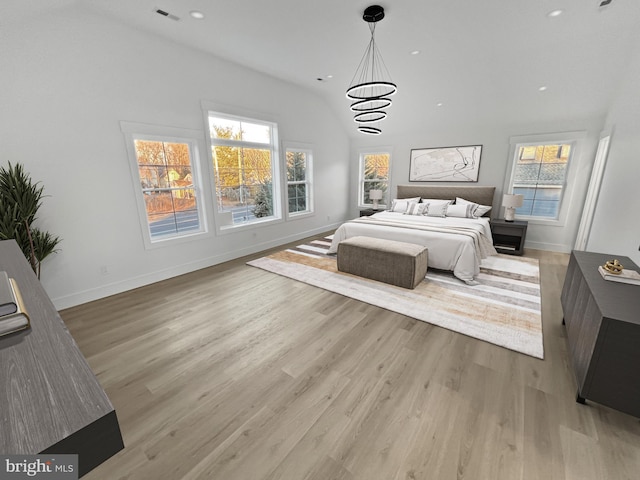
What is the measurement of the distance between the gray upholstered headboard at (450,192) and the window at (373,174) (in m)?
0.56

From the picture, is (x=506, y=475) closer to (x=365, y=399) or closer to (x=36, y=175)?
(x=365, y=399)

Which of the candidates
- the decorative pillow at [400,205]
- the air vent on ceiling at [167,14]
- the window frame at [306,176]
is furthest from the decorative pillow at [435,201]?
the air vent on ceiling at [167,14]

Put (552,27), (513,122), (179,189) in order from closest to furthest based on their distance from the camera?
1. (552,27)
2. (179,189)
3. (513,122)

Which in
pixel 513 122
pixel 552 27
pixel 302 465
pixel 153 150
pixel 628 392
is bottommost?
pixel 302 465

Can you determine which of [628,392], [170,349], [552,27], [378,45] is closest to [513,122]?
[552,27]

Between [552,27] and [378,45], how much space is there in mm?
1928

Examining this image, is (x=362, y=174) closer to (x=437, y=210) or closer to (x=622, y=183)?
(x=437, y=210)

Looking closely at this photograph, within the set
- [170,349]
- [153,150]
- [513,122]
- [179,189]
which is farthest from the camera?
[513,122]

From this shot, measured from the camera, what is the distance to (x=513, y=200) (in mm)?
4836

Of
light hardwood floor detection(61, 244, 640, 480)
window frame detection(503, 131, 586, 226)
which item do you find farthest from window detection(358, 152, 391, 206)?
light hardwood floor detection(61, 244, 640, 480)

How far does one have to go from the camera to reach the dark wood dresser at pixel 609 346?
61.4 inches

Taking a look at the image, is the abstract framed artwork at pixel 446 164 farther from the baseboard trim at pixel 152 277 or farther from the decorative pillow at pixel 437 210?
the baseboard trim at pixel 152 277

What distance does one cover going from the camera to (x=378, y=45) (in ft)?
12.0

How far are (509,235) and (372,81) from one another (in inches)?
141
